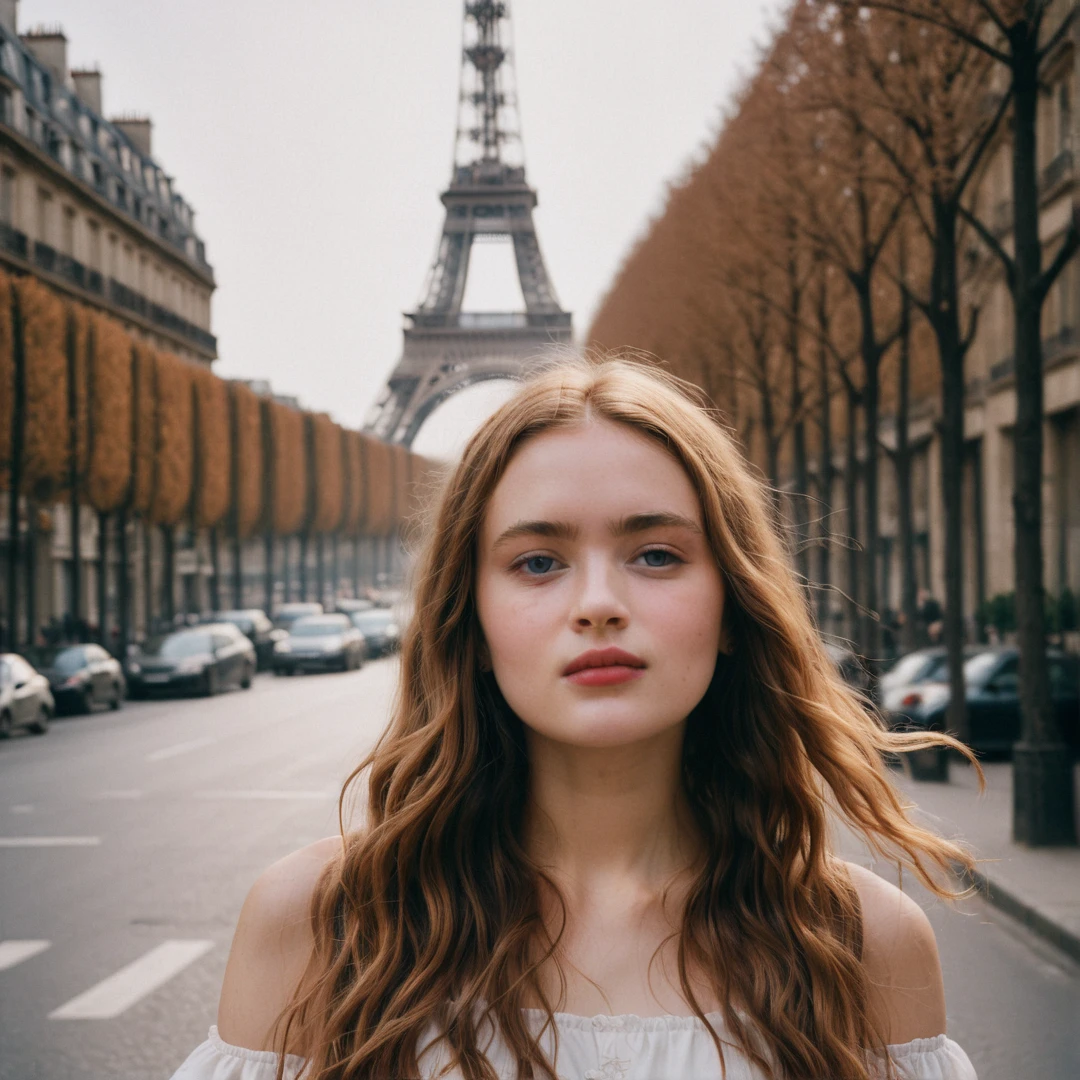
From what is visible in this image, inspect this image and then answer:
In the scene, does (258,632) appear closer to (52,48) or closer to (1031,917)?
(52,48)

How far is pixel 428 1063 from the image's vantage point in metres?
1.64

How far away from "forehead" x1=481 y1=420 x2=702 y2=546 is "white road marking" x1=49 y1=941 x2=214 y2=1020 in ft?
15.4

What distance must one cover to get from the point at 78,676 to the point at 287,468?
27009 millimetres

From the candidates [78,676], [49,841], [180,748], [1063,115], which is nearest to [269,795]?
[49,841]

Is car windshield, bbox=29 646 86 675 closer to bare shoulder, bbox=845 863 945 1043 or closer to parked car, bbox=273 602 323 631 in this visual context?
parked car, bbox=273 602 323 631

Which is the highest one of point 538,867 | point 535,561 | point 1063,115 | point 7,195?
point 1063,115

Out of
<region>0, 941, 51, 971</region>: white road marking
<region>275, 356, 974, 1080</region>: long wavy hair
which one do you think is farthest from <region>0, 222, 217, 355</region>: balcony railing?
<region>275, 356, 974, 1080</region>: long wavy hair

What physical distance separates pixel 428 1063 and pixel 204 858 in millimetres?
8405

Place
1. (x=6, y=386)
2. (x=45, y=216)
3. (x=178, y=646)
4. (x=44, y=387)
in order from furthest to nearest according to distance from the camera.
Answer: (x=178, y=646)
(x=45, y=216)
(x=44, y=387)
(x=6, y=386)

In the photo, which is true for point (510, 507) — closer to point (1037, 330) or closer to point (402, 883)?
point (402, 883)

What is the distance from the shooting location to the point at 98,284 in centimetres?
3031

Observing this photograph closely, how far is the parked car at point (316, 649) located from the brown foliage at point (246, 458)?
8580 millimetres

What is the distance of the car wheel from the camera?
19891mm

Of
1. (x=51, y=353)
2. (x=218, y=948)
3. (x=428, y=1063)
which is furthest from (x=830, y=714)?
(x=51, y=353)
